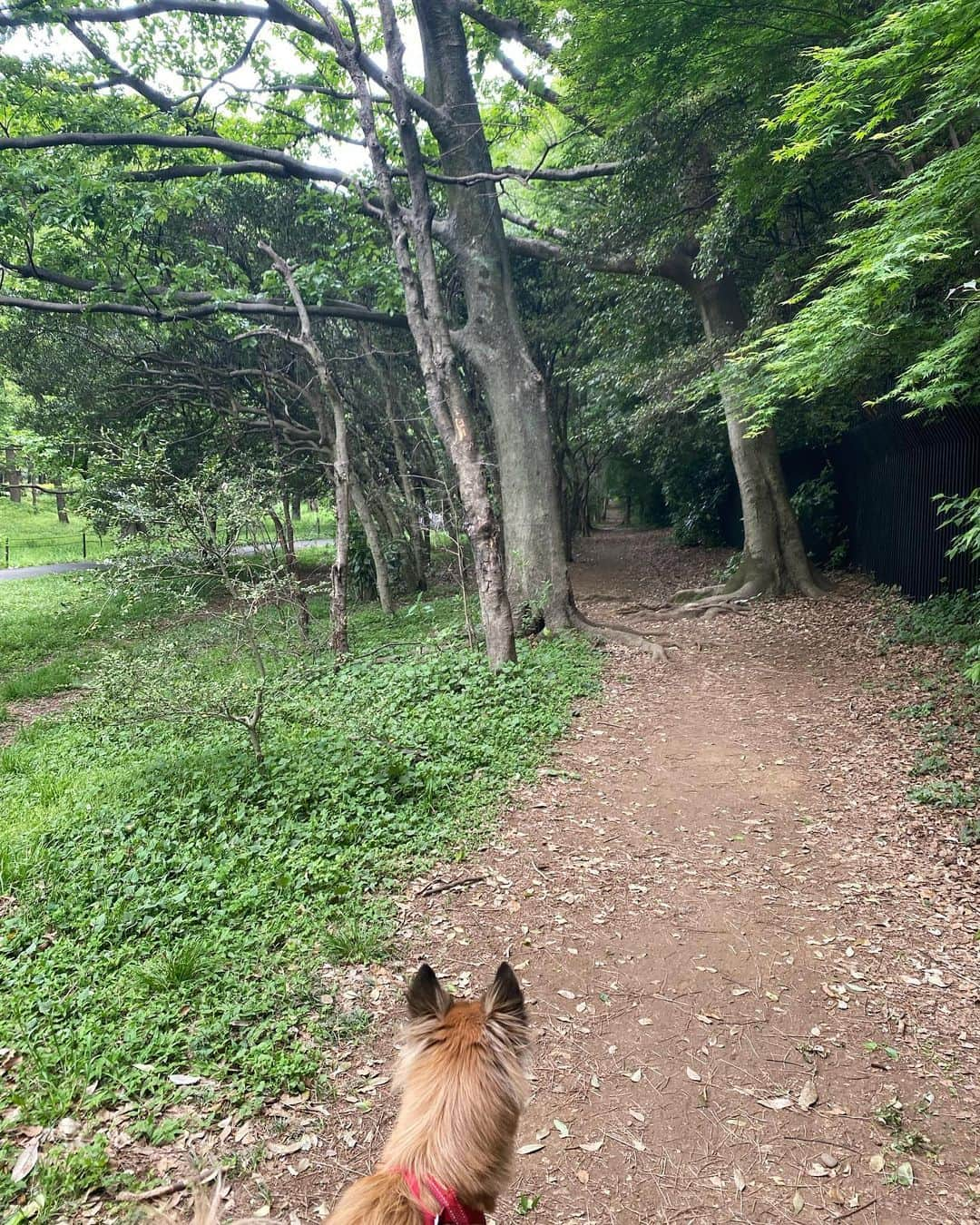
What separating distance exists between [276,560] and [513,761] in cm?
404

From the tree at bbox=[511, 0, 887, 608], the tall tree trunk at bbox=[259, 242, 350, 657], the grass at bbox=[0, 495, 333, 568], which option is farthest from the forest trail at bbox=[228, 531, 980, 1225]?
the grass at bbox=[0, 495, 333, 568]

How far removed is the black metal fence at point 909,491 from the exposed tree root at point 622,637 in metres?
3.55

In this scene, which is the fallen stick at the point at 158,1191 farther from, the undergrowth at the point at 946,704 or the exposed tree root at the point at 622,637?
the exposed tree root at the point at 622,637

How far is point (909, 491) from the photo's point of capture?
10.2 metres

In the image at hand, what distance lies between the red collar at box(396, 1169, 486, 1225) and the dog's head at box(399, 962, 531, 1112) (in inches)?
8.2

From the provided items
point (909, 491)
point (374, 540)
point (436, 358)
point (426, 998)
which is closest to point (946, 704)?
point (909, 491)

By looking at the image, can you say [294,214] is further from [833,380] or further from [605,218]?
[833,380]

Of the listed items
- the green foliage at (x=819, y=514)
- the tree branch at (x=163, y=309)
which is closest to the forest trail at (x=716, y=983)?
the green foliage at (x=819, y=514)

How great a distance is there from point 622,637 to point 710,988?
267 inches

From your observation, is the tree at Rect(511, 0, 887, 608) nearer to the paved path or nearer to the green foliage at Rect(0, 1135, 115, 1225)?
the green foliage at Rect(0, 1135, 115, 1225)

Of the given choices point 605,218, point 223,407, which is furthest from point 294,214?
point 605,218

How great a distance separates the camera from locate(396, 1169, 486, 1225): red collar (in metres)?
1.78

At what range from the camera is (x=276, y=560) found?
834 cm

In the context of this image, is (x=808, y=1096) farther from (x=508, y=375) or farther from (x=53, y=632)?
(x=53, y=632)
